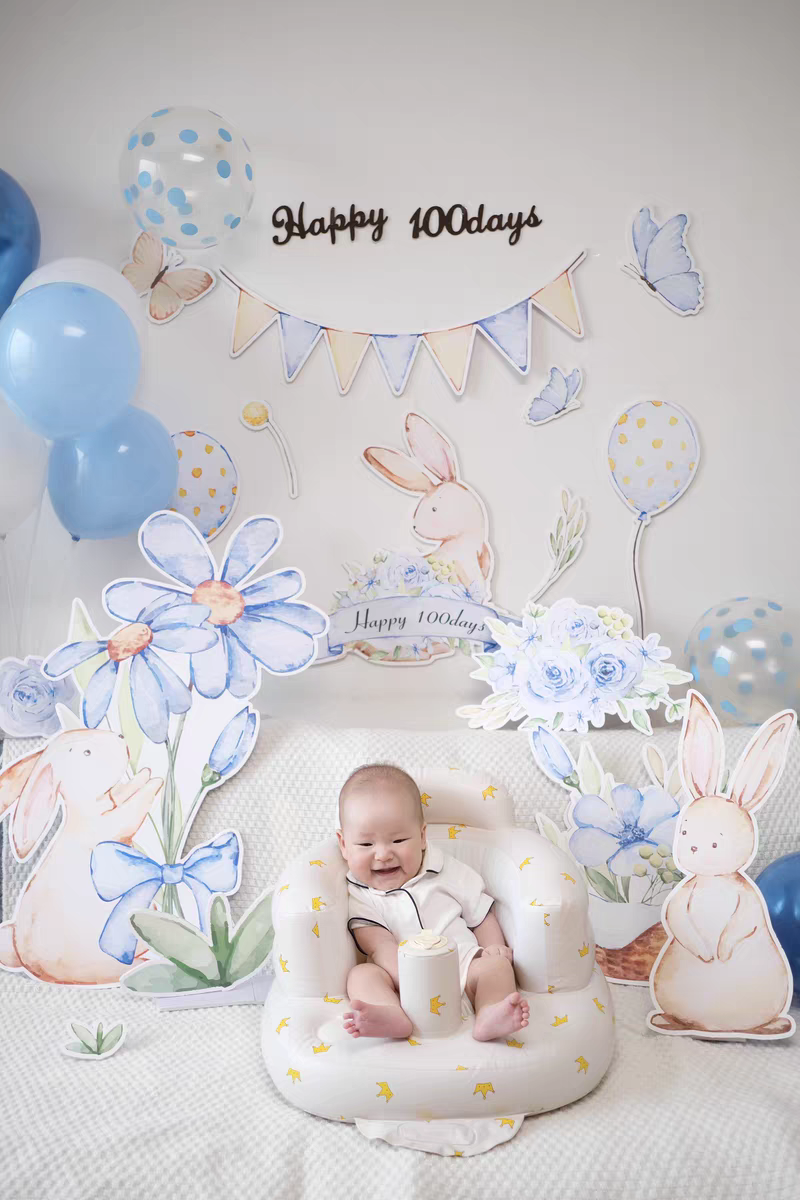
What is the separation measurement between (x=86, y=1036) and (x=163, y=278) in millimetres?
1658

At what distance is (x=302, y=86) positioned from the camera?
2.32m

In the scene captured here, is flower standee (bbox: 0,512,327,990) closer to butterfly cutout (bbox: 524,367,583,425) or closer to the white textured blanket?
the white textured blanket

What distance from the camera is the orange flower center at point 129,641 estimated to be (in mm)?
1962

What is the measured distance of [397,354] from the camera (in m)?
2.32

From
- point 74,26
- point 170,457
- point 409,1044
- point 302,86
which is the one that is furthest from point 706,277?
point 409,1044

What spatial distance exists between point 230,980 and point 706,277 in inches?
73.6

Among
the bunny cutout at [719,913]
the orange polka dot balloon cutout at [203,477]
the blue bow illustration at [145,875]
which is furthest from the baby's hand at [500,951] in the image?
the orange polka dot balloon cutout at [203,477]

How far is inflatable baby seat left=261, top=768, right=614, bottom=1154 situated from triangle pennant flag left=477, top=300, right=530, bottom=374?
114cm

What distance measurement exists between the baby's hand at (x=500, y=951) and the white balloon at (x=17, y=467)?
127cm

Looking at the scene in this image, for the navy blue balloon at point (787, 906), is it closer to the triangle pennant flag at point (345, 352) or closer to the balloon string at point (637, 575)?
the balloon string at point (637, 575)

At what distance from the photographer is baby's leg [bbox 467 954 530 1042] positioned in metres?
1.35

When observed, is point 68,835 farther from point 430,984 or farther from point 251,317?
point 251,317

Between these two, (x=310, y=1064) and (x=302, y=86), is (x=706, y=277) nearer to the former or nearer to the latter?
(x=302, y=86)

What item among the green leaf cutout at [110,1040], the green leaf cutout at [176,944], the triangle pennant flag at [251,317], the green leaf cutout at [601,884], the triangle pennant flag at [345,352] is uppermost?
the triangle pennant flag at [251,317]
